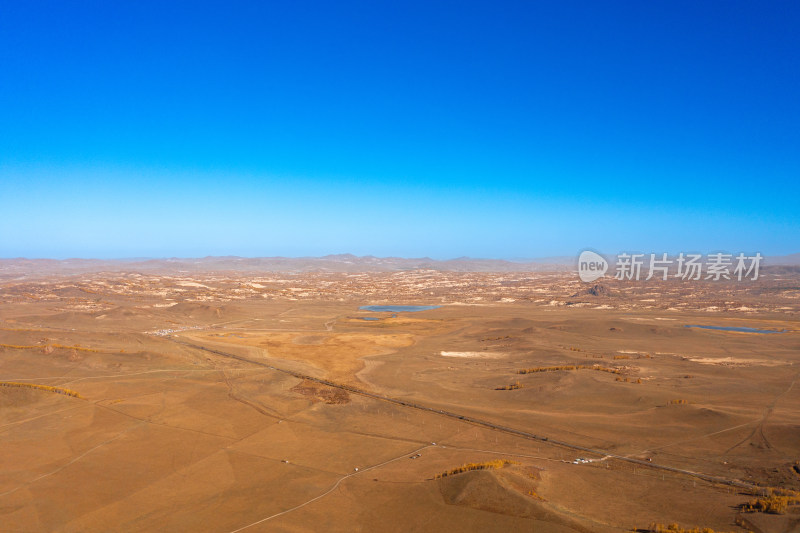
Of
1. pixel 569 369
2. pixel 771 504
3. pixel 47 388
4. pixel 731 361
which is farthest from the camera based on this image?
pixel 731 361

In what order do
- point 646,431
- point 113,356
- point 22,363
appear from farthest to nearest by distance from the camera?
point 113,356 < point 22,363 < point 646,431

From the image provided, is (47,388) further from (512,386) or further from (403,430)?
(512,386)

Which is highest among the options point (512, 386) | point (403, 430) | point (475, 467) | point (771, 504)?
point (771, 504)

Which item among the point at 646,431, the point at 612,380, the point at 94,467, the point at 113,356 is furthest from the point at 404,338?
the point at 94,467

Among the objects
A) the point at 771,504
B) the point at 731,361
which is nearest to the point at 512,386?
the point at 771,504

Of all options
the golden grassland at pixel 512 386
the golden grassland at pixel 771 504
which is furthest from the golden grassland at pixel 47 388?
the golden grassland at pixel 771 504

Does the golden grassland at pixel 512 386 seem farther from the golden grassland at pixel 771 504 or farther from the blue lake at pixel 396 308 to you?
the blue lake at pixel 396 308

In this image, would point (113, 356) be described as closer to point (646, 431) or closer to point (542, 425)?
point (542, 425)

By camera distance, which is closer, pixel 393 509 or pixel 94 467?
pixel 393 509

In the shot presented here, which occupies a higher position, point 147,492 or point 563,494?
point 563,494

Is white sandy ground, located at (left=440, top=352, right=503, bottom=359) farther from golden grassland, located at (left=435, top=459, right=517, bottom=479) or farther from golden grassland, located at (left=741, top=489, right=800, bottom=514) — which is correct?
golden grassland, located at (left=741, top=489, right=800, bottom=514)
